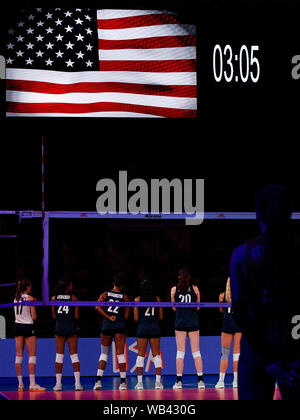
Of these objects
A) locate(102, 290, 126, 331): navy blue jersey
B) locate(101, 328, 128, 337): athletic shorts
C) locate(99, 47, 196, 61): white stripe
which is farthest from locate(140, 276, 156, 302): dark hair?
locate(99, 47, 196, 61): white stripe

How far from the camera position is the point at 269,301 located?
329cm

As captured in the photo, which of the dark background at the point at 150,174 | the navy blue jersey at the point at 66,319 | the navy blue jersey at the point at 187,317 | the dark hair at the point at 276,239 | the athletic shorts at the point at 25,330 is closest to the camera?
the dark hair at the point at 276,239

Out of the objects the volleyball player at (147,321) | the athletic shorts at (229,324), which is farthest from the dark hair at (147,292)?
the athletic shorts at (229,324)

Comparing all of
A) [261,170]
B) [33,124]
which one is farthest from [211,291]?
[33,124]

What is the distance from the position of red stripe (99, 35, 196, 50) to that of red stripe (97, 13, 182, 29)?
18cm

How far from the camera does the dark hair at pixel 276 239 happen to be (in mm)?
3234

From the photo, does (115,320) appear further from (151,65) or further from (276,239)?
(276,239)

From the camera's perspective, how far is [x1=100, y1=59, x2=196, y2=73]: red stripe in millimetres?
7953

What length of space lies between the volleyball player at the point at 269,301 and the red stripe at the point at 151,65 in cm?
485

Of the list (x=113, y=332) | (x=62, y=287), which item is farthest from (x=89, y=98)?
(x=113, y=332)

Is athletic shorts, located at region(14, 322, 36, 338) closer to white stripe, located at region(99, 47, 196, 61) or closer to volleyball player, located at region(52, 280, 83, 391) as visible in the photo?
volleyball player, located at region(52, 280, 83, 391)

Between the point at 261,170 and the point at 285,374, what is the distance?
14655 millimetres

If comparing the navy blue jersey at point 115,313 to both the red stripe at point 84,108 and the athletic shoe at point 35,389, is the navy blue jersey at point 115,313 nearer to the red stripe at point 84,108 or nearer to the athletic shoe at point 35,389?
the athletic shoe at point 35,389

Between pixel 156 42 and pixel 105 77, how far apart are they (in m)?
0.78
